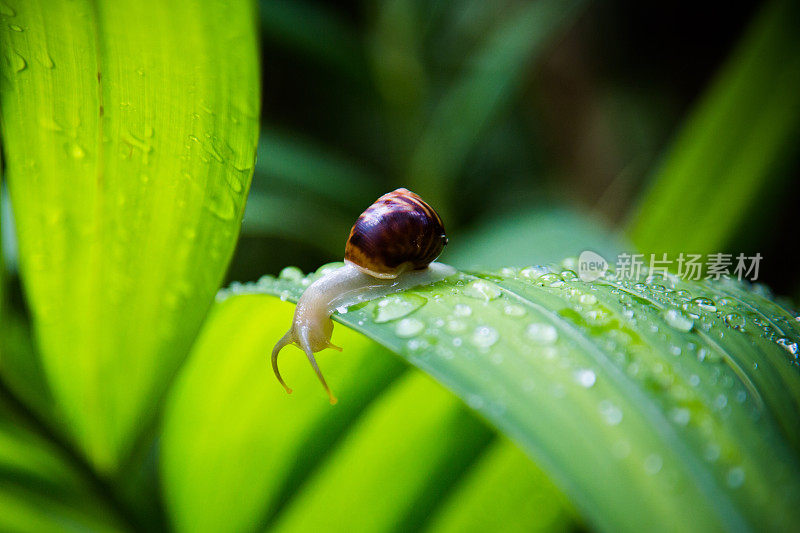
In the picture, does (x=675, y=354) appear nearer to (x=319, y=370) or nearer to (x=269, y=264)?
(x=319, y=370)

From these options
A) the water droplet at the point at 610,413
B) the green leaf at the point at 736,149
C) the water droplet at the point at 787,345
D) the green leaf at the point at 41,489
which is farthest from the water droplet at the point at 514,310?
the green leaf at the point at 736,149

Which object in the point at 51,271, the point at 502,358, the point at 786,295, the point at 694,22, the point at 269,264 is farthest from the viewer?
the point at 694,22

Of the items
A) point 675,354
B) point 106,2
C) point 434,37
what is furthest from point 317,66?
point 675,354

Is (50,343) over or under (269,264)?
over

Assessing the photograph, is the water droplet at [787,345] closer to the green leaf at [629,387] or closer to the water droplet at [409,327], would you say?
the green leaf at [629,387]

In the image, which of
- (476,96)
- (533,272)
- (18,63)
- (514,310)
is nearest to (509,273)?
(533,272)

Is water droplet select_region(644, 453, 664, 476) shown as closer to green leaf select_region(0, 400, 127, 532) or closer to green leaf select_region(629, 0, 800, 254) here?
green leaf select_region(0, 400, 127, 532)
